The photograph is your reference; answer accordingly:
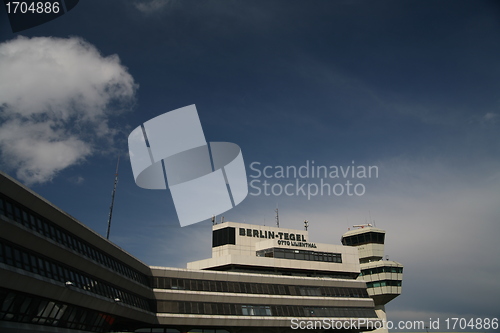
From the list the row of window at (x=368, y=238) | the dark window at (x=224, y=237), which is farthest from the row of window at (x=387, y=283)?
the dark window at (x=224, y=237)

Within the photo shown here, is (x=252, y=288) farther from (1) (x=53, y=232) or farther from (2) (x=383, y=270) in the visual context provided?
(1) (x=53, y=232)

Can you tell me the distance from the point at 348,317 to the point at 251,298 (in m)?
22.6

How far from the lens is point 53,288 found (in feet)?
114

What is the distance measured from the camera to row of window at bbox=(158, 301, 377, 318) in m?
69.7

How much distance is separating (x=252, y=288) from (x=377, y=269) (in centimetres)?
4922

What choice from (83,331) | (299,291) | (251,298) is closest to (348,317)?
(299,291)

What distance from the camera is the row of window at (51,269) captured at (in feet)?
96.7

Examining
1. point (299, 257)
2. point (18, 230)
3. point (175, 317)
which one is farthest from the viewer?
point (299, 257)

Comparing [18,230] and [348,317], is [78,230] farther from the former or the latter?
[348,317]

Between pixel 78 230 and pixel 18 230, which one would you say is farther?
pixel 78 230

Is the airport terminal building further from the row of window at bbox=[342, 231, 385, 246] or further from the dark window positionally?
the row of window at bbox=[342, 231, 385, 246]

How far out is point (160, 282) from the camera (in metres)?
70.4

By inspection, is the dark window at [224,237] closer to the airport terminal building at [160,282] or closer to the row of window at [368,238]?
the airport terminal building at [160,282]

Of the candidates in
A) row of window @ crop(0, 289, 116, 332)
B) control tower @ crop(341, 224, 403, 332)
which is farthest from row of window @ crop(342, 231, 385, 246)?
row of window @ crop(0, 289, 116, 332)
